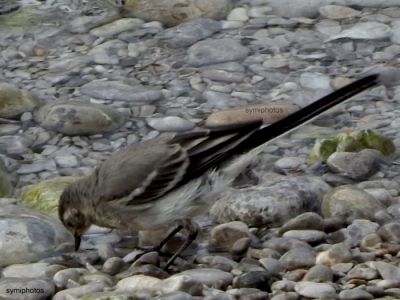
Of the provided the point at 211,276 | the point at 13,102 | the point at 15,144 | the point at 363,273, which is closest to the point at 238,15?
the point at 13,102

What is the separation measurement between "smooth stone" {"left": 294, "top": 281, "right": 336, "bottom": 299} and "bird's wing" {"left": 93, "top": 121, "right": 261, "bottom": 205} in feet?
3.23

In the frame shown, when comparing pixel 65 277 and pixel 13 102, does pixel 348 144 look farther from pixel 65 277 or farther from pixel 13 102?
pixel 13 102

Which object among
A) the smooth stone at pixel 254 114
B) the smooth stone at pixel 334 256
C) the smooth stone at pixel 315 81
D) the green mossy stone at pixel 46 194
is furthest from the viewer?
the smooth stone at pixel 315 81

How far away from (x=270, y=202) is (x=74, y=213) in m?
1.00

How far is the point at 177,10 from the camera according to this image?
32.2ft

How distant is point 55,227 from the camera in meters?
6.50

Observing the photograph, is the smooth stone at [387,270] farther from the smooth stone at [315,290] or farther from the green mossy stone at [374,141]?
the green mossy stone at [374,141]

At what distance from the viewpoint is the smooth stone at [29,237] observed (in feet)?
20.4

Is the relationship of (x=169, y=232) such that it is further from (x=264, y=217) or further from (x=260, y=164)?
(x=260, y=164)

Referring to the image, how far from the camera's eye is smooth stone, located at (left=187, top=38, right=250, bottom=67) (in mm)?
9094

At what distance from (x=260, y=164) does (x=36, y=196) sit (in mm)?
1355

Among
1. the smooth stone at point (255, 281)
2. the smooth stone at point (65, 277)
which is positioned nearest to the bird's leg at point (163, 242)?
the smooth stone at point (65, 277)

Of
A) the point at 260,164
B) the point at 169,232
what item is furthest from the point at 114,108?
the point at 169,232

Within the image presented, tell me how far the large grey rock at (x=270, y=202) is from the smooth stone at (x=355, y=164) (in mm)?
443
